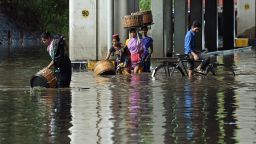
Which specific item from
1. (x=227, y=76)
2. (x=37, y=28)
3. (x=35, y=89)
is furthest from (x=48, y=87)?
(x=37, y=28)

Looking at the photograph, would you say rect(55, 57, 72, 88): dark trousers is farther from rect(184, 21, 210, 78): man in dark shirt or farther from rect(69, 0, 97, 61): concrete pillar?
rect(69, 0, 97, 61): concrete pillar

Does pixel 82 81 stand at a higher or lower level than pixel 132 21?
lower

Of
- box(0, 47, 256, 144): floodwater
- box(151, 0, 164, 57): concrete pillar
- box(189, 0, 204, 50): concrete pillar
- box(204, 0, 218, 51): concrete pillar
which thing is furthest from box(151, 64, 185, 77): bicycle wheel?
box(204, 0, 218, 51): concrete pillar

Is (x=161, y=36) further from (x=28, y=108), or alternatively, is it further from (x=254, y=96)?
(x=28, y=108)

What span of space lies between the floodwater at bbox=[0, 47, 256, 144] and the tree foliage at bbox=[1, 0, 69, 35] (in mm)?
68376

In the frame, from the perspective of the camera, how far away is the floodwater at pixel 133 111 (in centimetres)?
1307

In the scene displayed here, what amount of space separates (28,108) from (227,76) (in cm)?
1096

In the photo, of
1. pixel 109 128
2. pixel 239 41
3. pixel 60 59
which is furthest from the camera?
pixel 239 41

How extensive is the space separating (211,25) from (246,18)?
640 cm

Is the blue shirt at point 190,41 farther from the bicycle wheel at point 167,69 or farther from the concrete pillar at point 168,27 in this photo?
the concrete pillar at point 168,27

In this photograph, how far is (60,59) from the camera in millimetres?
21625

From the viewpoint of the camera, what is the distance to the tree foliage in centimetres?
9456

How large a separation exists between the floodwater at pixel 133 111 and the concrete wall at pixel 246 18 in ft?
111

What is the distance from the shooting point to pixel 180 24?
4656 centimetres
